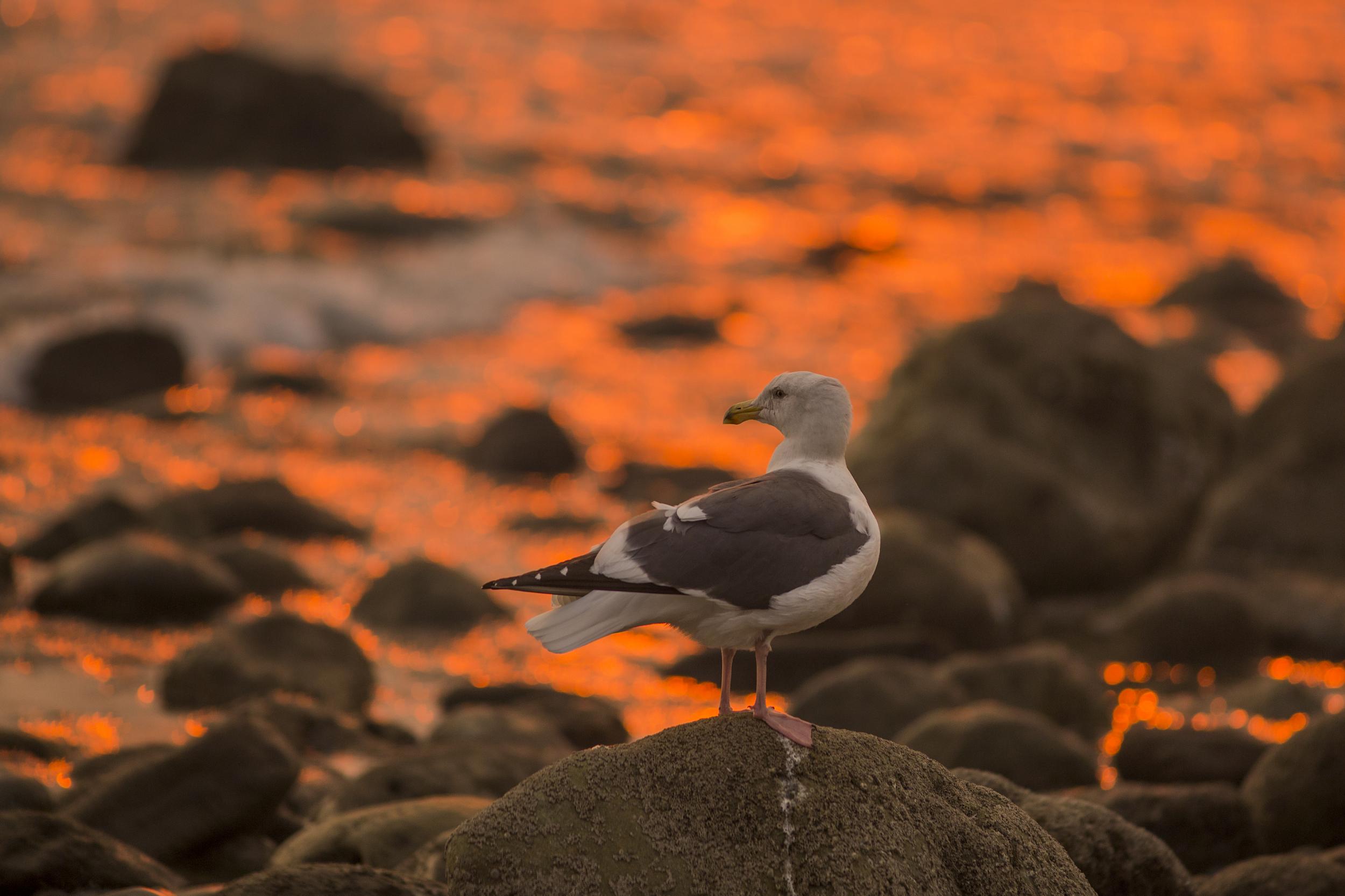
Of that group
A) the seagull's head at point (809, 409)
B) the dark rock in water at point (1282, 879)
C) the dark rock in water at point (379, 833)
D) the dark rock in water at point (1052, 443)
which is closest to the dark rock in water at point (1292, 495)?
the dark rock in water at point (1052, 443)

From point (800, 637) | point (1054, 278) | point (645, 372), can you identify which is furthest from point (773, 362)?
point (800, 637)

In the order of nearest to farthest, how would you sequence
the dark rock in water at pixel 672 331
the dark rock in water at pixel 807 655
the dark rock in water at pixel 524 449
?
1. the dark rock in water at pixel 807 655
2. the dark rock in water at pixel 524 449
3. the dark rock in water at pixel 672 331

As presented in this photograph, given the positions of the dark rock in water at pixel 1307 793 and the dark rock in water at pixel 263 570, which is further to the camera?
the dark rock in water at pixel 263 570

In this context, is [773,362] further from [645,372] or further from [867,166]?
[867,166]

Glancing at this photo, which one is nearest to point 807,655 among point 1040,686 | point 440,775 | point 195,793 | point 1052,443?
point 1040,686

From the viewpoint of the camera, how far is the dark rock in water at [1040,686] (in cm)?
1069

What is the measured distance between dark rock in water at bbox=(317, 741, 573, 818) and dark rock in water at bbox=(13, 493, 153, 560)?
17.2 ft

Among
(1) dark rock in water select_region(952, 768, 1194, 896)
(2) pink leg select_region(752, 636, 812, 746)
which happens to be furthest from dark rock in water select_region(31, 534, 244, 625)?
(2) pink leg select_region(752, 636, 812, 746)

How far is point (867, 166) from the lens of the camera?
36.4m

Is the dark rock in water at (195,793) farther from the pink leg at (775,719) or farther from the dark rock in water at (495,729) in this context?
the pink leg at (775,719)

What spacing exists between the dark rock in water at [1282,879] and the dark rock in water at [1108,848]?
0.88 feet

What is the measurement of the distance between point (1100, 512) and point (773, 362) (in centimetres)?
816

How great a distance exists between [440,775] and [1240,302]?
20.1 m

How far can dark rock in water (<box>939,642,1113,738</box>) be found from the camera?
10688 millimetres
